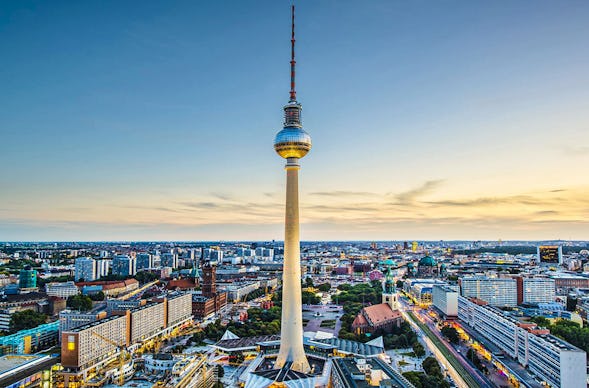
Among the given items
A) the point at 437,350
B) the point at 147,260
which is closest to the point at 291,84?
the point at 437,350

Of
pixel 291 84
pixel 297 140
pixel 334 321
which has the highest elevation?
pixel 291 84

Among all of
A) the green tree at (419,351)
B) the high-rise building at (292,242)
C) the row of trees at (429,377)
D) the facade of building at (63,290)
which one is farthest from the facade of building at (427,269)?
the high-rise building at (292,242)

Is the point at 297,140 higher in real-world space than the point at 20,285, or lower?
higher

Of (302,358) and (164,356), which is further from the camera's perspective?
(164,356)

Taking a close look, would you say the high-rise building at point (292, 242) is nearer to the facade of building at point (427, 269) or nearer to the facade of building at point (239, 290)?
the facade of building at point (239, 290)

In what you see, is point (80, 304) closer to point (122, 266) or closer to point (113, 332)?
point (113, 332)

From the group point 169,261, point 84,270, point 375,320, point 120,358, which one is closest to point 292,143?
point 120,358

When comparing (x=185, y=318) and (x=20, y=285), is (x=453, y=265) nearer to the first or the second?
(x=185, y=318)
